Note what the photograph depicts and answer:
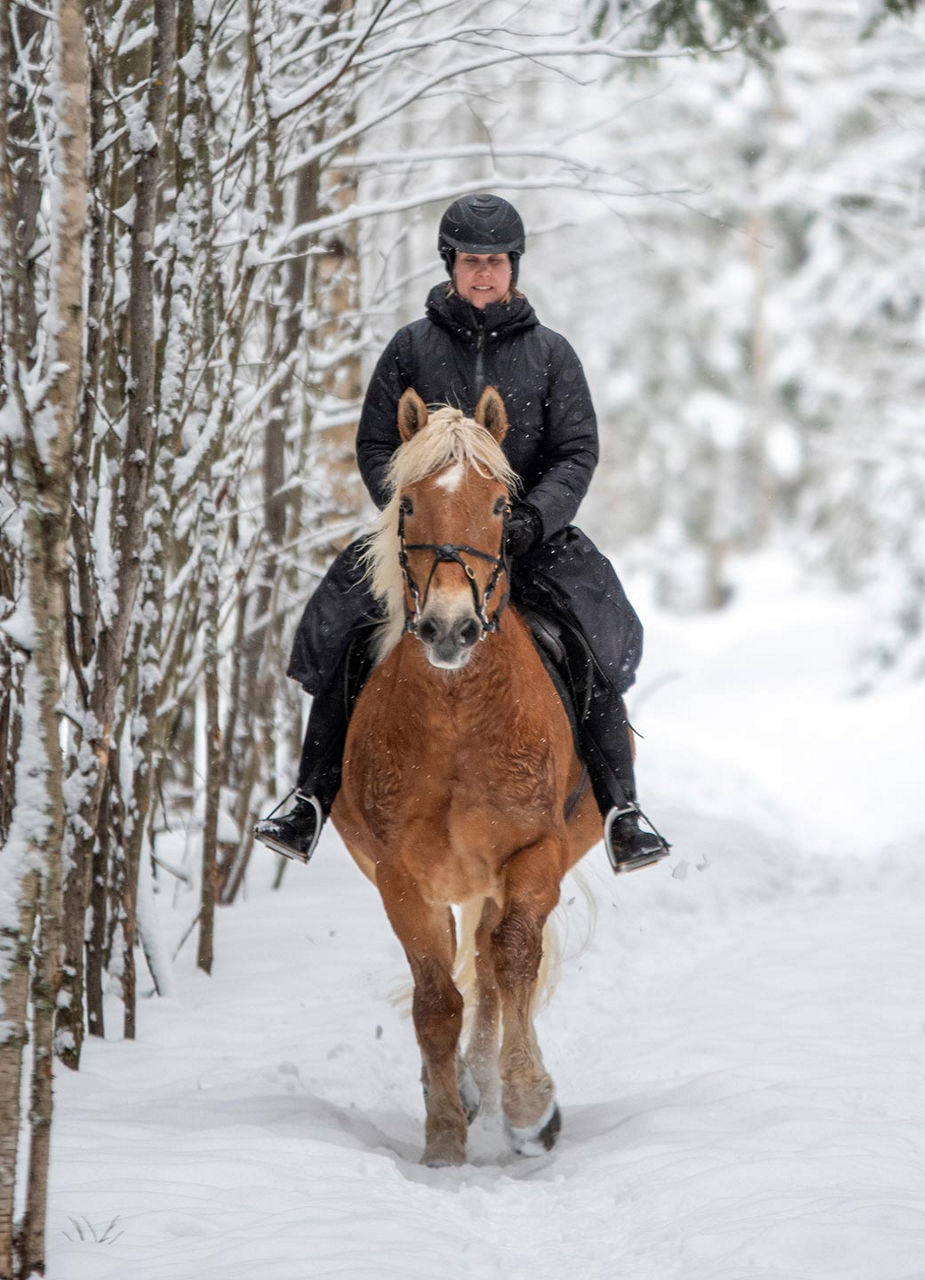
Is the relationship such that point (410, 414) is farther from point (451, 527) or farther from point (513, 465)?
point (513, 465)

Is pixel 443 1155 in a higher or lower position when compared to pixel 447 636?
lower

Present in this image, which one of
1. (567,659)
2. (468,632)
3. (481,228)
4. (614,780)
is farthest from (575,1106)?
(481,228)

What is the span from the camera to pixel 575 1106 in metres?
5.32

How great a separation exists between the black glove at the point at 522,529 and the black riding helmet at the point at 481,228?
35.6 inches

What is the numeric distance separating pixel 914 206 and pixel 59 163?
20139 mm

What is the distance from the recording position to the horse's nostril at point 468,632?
398cm

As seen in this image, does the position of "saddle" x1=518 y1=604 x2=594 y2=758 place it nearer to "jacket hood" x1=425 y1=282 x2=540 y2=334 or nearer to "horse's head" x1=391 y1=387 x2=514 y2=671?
"horse's head" x1=391 y1=387 x2=514 y2=671

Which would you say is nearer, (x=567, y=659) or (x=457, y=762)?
(x=457, y=762)

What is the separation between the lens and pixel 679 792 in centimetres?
1470

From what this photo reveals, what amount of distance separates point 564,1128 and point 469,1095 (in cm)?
41

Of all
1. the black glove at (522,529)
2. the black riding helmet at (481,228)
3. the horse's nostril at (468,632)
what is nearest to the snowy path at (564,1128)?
the horse's nostril at (468,632)

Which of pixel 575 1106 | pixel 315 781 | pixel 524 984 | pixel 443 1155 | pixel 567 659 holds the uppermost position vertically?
pixel 567 659

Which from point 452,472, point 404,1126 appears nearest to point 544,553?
point 452,472

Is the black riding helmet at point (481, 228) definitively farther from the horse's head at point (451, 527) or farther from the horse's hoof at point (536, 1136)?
the horse's hoof at point (536, 1136)
